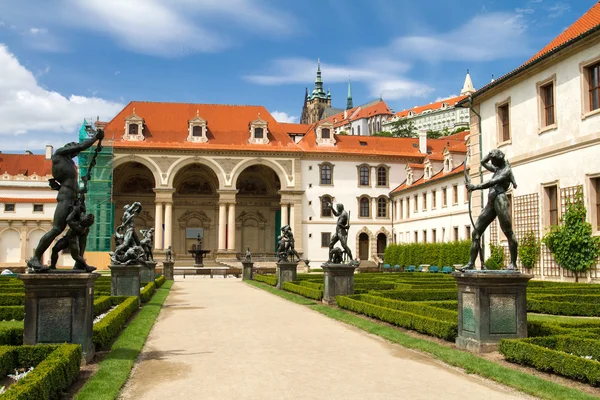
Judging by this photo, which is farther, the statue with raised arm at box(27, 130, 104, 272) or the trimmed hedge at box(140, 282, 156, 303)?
the trimmed hedge at box(140, 282, 156, 303)

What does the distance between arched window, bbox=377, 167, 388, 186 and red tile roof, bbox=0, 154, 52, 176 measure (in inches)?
1228

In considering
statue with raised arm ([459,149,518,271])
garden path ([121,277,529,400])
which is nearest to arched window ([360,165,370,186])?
garden path ([121,277,529,400])

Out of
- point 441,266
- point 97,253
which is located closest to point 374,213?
point 441,266

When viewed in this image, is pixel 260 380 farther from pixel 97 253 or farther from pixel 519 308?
pixel 97 253

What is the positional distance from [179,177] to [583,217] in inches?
1710

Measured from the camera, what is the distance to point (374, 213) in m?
53.8

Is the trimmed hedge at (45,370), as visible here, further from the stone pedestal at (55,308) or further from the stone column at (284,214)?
the stone column at (284,214)

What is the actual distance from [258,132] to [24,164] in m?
24.3

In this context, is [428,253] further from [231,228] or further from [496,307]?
[496,307]

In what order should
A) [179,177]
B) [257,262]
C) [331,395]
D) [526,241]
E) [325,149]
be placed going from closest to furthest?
[331,395] < [526,241] < [257,262] < [325,149] < [179,177]

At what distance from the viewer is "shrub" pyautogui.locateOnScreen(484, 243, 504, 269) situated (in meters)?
24.3

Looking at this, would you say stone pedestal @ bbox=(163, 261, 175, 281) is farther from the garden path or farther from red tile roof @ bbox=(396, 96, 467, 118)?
red tile roof @ bbox=(396, 96, 467, 118)

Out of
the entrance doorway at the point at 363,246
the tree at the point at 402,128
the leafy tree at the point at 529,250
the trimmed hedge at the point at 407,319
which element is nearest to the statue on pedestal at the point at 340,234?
the trimmed hedge at the point at 407,319

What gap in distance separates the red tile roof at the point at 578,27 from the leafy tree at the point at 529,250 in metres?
6.97
